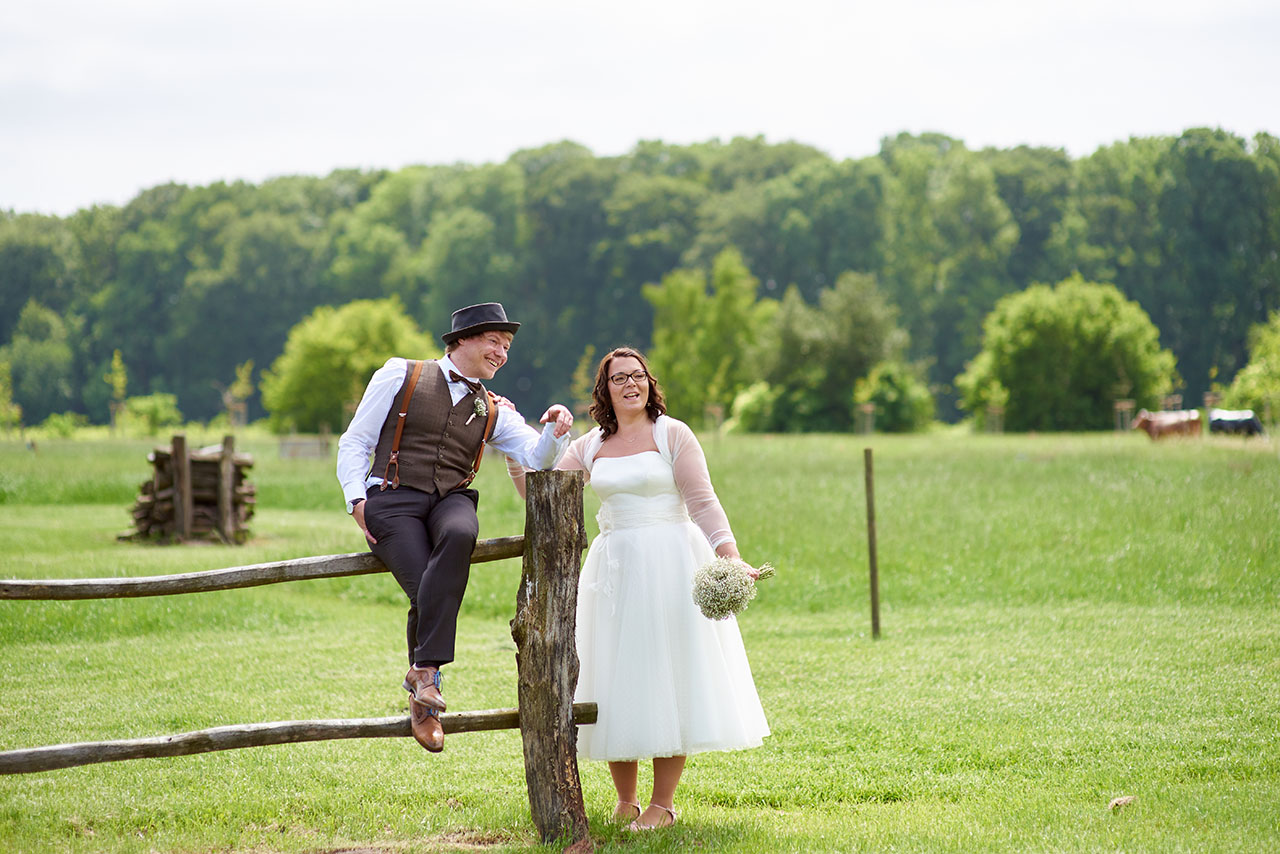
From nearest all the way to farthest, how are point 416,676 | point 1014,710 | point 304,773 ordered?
1. point 416,676
2. point 304,773
3. point 1014,710

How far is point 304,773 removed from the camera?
290 inches

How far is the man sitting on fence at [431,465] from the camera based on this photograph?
5.41 m

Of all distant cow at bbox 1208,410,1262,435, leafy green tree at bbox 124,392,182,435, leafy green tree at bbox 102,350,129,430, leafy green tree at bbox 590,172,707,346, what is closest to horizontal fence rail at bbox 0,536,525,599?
distant cow at bbox 1208,410,1262,435

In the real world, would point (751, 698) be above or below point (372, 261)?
below

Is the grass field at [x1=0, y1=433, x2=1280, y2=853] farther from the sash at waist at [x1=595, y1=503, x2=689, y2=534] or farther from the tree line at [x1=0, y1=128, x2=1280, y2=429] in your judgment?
the tree line at [x1=0, y1=128, x2=1280, y2=429]

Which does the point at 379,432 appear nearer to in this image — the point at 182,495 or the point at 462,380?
the point at 462,380

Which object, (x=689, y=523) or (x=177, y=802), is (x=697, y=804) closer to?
(x=689, y=523)

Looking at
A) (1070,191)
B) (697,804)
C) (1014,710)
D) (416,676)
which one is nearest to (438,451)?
(416,676)

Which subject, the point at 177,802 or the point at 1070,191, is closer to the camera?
the point at 177,802

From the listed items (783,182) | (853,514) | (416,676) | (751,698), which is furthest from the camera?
(783,182)

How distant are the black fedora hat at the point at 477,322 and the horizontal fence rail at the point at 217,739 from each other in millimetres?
1851

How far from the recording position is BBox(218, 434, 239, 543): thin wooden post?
20281 millimetres

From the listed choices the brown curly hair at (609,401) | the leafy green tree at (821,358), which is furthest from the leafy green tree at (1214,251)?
the brown curly hair at (609,401)

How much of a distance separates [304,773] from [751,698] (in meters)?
3.02
